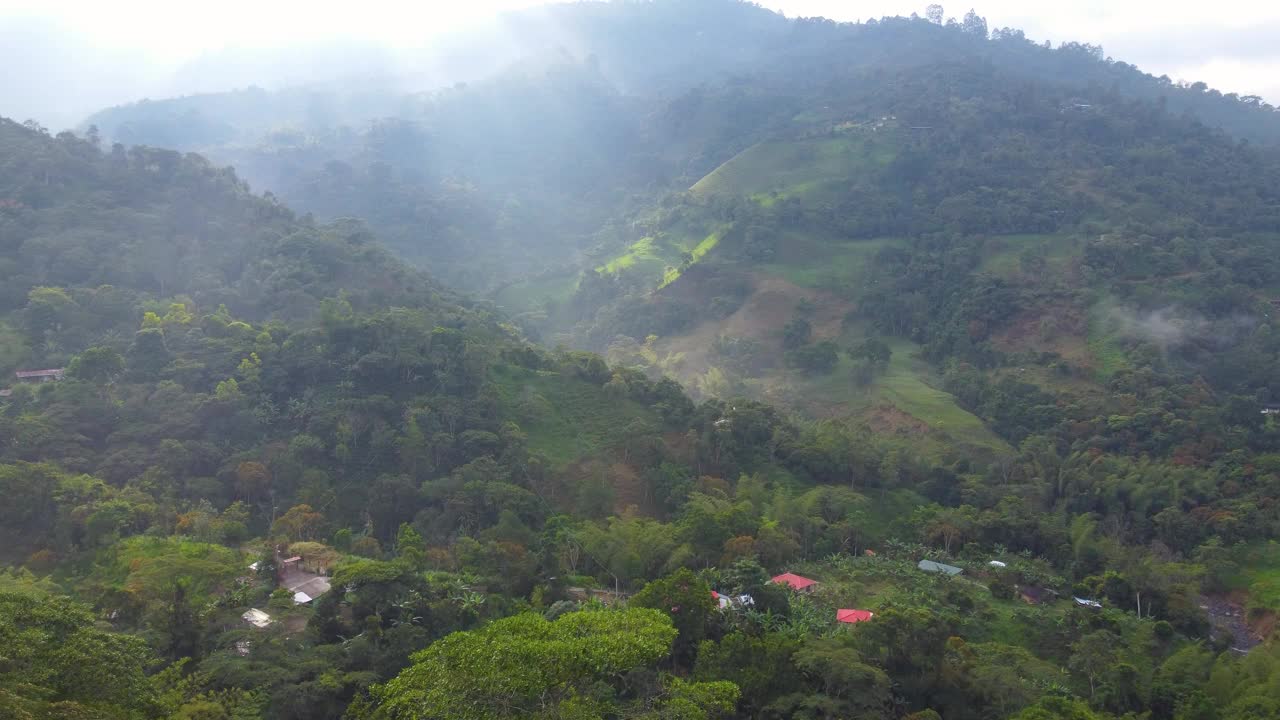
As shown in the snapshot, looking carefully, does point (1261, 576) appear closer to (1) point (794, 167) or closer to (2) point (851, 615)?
(2) point (851, 615)

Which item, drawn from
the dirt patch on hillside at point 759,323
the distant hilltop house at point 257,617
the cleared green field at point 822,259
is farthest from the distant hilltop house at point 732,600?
the cleared green field at point 822,259

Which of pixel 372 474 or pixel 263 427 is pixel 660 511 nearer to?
pixel 372 474

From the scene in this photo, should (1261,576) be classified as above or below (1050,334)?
below

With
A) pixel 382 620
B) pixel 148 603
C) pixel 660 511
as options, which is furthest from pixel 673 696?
pixel 660 511

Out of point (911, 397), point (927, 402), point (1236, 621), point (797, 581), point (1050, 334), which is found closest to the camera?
point (797, 581)

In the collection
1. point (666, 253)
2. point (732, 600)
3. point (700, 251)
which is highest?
point (732, 600)

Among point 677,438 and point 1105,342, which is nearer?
point 677,438

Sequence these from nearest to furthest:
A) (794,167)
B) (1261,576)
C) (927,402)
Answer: (1261,576) → (927,402) → (794,167)

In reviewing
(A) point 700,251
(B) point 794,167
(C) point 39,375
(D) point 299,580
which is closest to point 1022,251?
(B) point 794,167
